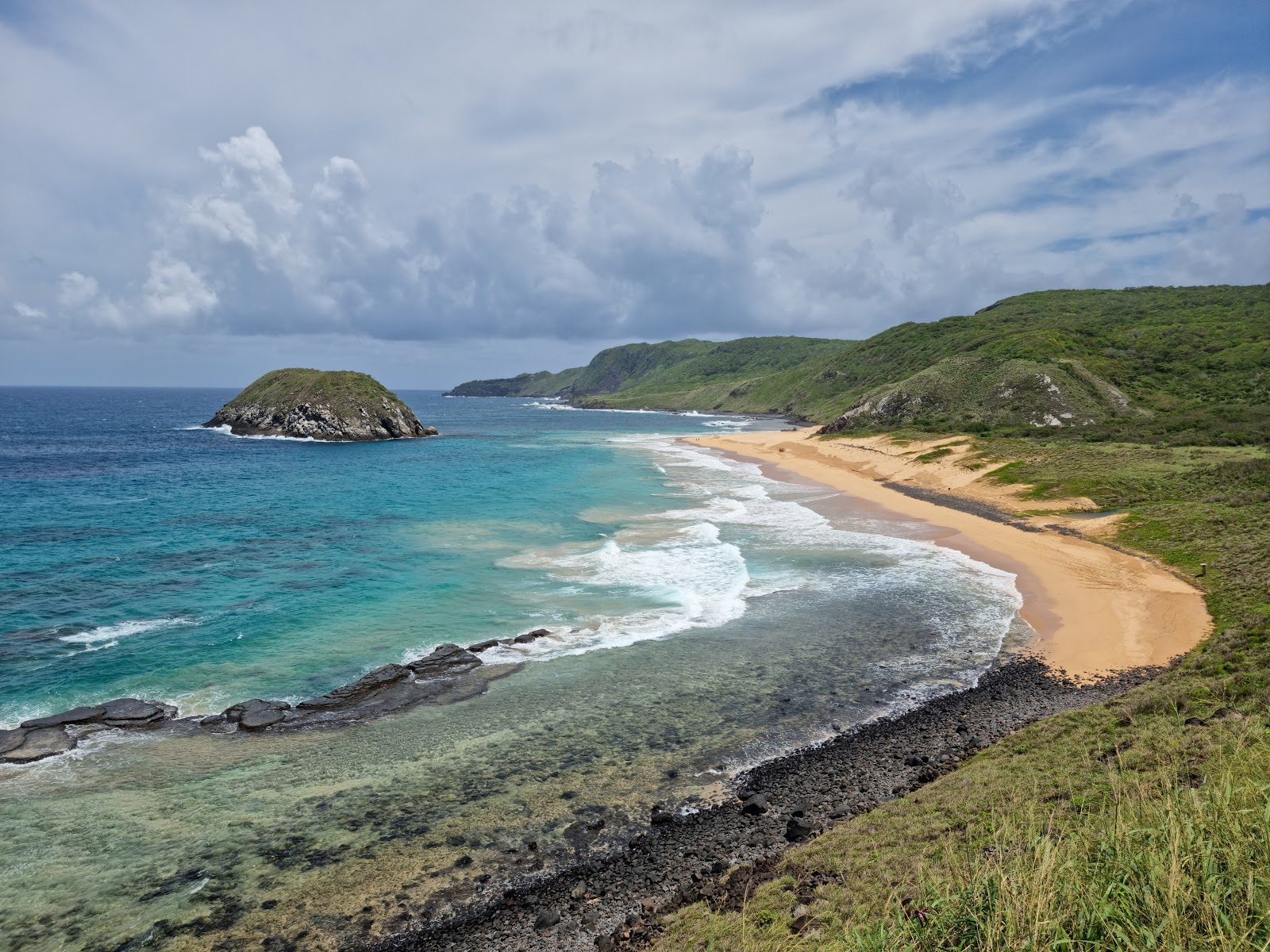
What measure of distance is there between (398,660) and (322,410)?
94.2 m

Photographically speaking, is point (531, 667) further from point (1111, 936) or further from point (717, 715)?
point (1111, 936)

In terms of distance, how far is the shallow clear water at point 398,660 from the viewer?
42.1 ft

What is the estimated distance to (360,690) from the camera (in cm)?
2064

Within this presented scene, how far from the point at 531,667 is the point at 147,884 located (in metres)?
11.7

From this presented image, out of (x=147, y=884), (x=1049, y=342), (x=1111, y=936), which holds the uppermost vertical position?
(x=1049, y=342)

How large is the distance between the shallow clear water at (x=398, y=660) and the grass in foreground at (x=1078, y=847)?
4.70m

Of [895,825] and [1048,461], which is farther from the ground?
[1048,461]

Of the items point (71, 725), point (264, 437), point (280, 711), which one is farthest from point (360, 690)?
point (264, 437)

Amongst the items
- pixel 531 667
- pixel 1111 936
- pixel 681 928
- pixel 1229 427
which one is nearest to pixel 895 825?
pixel 681 928

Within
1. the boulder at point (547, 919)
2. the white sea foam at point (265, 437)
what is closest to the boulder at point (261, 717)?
the boulder at point (547, 919)

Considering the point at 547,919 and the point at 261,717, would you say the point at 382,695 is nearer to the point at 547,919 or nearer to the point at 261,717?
the point at 261,717

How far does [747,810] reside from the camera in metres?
13.9

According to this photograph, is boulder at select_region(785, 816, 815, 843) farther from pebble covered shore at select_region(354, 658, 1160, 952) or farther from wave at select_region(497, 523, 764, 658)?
wave at select_region(497, 523, 764, 658)

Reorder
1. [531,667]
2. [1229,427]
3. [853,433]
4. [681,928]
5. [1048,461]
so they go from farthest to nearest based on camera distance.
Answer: [853,433] < [1229,427] < [1048,461] < [531,667] < [681,928]
